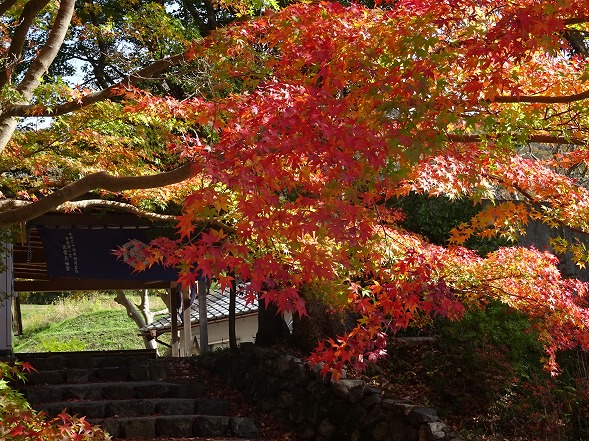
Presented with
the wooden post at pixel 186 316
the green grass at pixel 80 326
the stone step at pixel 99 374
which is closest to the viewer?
the stone step at pixel 99 374

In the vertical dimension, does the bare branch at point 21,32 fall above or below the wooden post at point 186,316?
above

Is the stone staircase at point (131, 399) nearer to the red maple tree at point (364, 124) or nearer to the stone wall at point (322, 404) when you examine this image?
the stone wall at point (322, 404)

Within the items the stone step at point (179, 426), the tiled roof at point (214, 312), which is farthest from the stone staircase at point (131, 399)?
the tiled roof at point (214, 312)

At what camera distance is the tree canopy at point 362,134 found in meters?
4.73

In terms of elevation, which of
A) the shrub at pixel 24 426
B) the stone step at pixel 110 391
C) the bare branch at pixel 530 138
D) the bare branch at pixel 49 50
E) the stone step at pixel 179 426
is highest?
the bare branch at pixel 49 50

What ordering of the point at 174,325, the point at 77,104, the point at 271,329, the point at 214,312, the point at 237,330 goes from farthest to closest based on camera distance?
the point at 214,312 → the point at 237,330 → the point at 174,325 → the point at 271,329 → the point at 77,104

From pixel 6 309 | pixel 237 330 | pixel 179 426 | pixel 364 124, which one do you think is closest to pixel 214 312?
pixel 237 330

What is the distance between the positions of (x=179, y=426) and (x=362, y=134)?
5.92 metres

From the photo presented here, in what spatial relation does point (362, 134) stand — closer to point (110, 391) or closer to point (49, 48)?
point (49, 48)

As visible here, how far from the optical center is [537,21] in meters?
4.46

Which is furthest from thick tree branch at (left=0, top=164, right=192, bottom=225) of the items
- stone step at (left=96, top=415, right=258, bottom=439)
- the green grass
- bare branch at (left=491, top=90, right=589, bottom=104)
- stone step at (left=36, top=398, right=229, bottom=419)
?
the green grass

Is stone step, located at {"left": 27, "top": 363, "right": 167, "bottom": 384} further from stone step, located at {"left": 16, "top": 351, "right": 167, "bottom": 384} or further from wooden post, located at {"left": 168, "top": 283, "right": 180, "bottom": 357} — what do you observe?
wooden post, located at {"left": 168, "top": 283, "right": 180, "bottom": 357}

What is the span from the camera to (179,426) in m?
9.35

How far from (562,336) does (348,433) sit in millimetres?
2830
